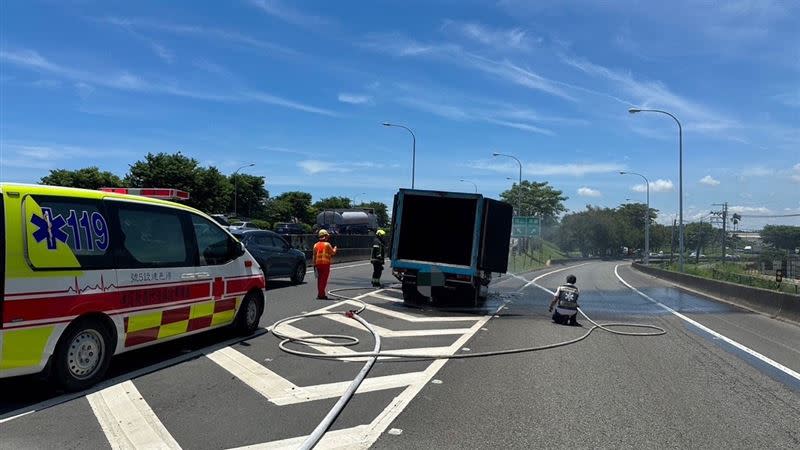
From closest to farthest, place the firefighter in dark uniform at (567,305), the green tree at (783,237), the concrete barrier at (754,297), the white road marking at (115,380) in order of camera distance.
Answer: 1. the white road marking at (115,380)
2. the firefighter in dark uniform at (567,305)
3. the concrete barrier at (754,297)
4. the green tree at (783,237)

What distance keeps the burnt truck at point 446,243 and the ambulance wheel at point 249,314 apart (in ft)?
17.6

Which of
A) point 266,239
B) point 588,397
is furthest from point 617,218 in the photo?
point 588,397

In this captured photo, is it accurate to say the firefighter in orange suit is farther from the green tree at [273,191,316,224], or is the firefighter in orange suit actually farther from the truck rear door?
the green tree at [273,191,316,224]

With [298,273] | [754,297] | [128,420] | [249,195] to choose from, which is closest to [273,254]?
Result: [298,273]

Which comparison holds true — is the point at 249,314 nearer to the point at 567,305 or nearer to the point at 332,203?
the point at 567,305

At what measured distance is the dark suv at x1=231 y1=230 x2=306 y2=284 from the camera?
1694cm

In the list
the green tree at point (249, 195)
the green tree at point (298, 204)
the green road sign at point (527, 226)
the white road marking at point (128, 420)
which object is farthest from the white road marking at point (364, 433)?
the green tree at point (298, 204)

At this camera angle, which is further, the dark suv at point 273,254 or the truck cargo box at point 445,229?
the dark suv at point 273,254

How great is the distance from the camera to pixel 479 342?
955 centimetres

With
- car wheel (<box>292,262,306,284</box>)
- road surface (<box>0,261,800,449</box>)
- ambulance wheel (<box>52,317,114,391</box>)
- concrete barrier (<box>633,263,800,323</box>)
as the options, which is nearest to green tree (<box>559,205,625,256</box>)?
concrete barrier (<box>633,263,800,323</box>)

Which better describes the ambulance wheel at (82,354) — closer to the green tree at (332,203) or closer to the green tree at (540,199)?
the green tree at (540,199)

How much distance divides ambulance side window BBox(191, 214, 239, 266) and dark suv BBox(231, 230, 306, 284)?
25.8 ft

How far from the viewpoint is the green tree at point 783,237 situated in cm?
10550

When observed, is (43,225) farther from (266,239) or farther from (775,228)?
(775,228)
